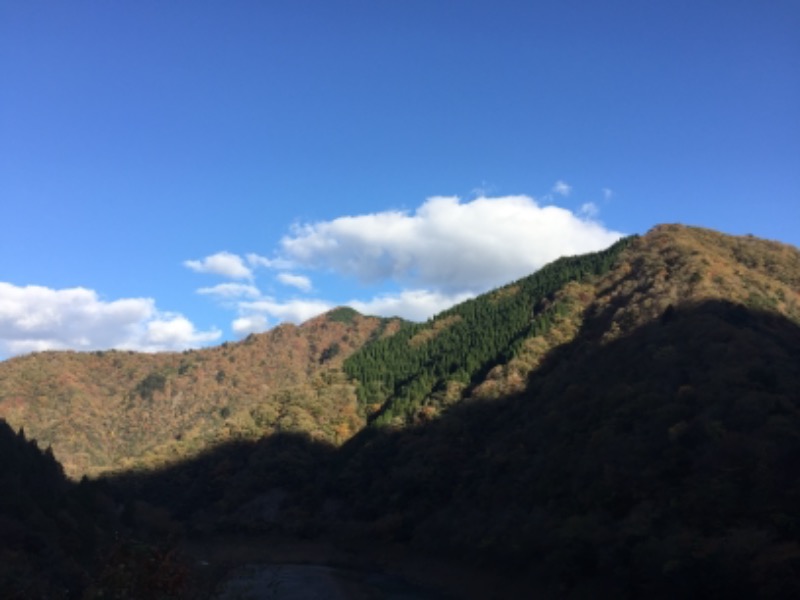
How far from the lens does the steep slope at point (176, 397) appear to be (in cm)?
10812

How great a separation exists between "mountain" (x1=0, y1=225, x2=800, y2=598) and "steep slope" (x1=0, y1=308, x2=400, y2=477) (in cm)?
243

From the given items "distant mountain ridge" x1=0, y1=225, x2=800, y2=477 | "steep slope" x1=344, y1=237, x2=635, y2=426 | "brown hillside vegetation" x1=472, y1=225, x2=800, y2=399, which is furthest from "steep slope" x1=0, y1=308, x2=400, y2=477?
"brown hillside vegetation" x1=472, y1=225, x2=800, y2=399

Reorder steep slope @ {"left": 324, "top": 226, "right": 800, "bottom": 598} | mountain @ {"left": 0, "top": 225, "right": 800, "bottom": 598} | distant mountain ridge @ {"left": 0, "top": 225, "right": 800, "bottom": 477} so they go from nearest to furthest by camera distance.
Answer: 1. steep slope @ {"left": 324, "top": 226, "right": 800, "bottom": 598}
2. mountain @ {"left": 0, "top": 225, "right": 800, "bottom": 598}
3. distant mountain ridge @ {"left": 0, "top": 225, "right": 800, "bottom": 477}

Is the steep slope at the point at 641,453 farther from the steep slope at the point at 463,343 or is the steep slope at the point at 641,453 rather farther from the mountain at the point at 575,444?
the steep slope at the point at 463,343

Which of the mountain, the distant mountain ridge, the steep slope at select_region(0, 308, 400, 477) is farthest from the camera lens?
the steep slope at select_region(0, 308, 400, 477)

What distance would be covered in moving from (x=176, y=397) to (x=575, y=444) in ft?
448

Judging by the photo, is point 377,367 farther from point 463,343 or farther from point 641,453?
point 641,453

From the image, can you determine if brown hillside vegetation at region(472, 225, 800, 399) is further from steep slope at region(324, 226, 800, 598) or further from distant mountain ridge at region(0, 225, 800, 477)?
steep slope at region(324, 226, 800, 598)

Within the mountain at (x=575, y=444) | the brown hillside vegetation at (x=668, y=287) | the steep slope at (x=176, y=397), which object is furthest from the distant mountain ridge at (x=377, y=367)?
the mountain at (x=575, y=444)

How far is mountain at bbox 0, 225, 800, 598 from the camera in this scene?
3269 centimetres

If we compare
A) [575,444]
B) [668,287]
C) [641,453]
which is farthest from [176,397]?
[641,453]

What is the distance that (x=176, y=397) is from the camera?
539 feet

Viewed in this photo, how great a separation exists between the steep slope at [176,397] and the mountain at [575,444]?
7.97 feet

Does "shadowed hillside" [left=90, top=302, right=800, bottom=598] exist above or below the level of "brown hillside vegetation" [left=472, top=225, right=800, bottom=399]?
below
